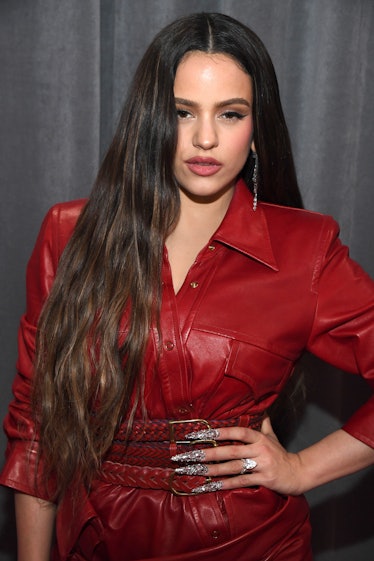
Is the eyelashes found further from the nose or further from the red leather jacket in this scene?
the red leather jacket

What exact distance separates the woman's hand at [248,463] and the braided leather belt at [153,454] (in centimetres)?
2

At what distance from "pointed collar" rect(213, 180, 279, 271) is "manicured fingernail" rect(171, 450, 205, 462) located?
A: 380 mm

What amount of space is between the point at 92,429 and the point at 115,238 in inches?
14.3

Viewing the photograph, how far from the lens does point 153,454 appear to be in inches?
60.4

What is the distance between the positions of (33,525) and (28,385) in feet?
0.91

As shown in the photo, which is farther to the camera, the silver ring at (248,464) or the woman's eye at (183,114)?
the silver ring at (248,464)

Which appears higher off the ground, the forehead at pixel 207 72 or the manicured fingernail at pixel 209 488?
the forehead at pixel 207 72

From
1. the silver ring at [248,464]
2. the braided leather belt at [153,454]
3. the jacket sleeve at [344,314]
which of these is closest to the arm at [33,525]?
the braided leather belt at [153,454]

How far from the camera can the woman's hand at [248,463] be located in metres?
1.54

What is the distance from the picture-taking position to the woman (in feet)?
4.87

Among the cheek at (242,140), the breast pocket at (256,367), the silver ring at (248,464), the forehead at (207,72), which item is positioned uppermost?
the forehead at (207,72)

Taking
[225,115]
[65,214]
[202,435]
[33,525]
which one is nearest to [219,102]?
[225,115]

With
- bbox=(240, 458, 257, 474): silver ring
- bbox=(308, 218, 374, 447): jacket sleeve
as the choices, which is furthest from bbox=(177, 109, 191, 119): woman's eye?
bbox=(240, 458, 257, 474): silver ring

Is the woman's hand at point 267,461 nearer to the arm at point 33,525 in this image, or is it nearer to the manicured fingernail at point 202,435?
the manicured fingernail at point 202,435
